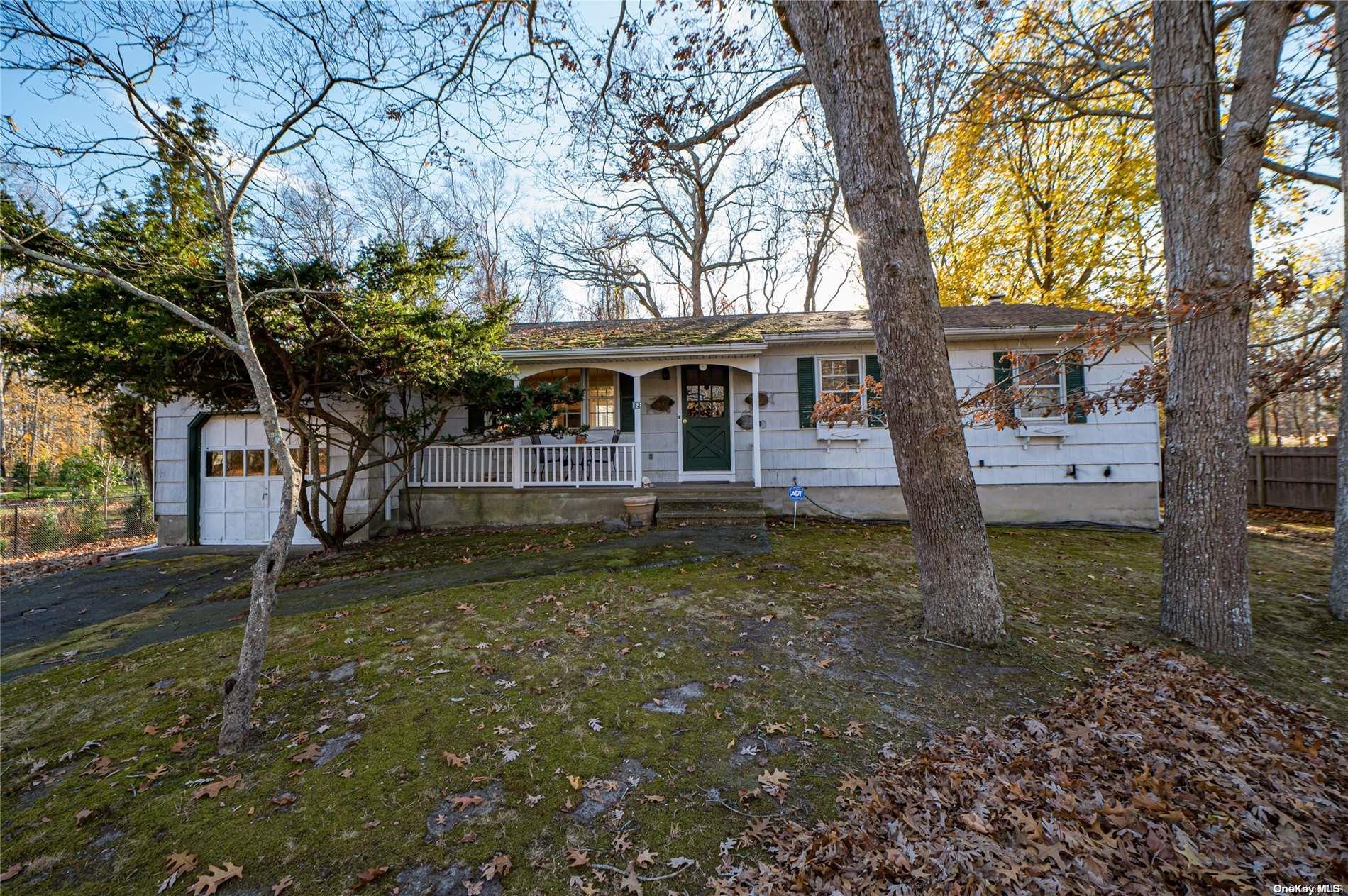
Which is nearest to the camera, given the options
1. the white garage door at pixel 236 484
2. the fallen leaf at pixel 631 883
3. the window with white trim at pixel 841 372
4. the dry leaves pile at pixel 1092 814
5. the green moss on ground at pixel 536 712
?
the dry leaves pile at pixel 1092 814

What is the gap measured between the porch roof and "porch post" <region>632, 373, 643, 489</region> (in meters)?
0.78

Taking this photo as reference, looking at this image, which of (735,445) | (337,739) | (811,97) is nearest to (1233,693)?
(337,739)

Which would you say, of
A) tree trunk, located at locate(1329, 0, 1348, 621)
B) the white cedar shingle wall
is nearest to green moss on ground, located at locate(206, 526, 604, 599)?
the white cedar shingle wall

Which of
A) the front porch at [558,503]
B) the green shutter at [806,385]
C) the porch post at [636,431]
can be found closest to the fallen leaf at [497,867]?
the front porch at [558,503]

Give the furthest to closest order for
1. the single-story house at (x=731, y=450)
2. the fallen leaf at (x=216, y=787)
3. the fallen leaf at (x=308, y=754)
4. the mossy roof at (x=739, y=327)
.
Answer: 1. the mossy roof at (x=739, y=327)
2. the single-story house at (x=731, y=450)
3. the fallen leaf at (x=308, y=754)
4. the fallen leaf at (x=216, y=787)

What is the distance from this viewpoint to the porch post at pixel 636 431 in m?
9.30

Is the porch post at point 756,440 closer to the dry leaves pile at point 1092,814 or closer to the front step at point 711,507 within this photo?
the front step at point 711,507

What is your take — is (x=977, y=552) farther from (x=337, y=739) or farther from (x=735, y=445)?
(x=735, y=445)

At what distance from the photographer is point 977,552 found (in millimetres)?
3939

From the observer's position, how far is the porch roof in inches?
358

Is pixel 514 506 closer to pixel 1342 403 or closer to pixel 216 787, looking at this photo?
pixel 216 787

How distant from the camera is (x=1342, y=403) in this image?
183 inches

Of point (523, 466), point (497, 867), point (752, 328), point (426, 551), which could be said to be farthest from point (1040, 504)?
point (426, 551)

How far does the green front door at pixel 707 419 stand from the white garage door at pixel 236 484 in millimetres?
7268
